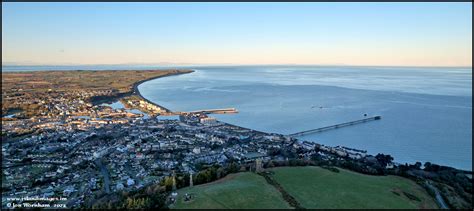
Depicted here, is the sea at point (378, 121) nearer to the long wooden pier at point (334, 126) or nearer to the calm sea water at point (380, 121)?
the calm sea water at point (380, 121)

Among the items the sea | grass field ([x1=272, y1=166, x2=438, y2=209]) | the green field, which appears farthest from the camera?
the sea

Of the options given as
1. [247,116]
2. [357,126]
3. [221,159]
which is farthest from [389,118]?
[221,159]

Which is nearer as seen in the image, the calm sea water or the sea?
the sea

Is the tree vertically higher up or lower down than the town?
higher up

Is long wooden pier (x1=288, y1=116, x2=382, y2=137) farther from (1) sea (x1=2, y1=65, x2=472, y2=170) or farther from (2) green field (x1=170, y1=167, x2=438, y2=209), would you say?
(2) green field (x1=170, y1=167, x2=438, y2=209)

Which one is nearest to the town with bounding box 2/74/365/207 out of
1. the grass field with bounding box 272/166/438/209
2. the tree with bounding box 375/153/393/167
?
the tree with bounding box 375/153/393/167

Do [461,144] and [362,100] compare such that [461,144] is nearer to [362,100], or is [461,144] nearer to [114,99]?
[362,100]

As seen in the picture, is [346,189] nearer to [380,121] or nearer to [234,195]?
[234,195]

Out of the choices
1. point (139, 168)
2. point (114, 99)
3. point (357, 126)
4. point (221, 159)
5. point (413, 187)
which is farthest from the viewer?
point (114, 99)
